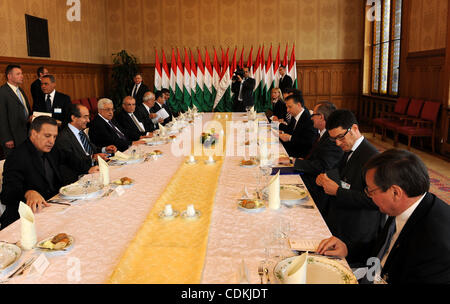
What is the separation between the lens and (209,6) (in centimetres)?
1150

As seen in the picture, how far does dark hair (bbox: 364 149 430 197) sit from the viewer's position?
1.51 meters

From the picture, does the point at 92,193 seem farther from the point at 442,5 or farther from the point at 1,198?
the point at 442,5

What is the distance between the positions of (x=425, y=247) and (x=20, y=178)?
2681mm

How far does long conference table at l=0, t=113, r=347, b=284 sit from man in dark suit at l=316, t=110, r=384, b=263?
32cm

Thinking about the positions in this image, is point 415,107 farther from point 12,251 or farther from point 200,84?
point 12,251

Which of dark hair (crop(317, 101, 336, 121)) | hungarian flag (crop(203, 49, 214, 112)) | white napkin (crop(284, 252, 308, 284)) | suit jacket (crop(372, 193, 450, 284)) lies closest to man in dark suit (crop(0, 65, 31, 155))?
dark hair (crop(317, 101, 336, 121))

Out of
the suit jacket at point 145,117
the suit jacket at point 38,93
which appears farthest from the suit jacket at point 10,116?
the suit jacket at point 145,117

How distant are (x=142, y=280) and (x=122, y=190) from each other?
A: 1.13 metres

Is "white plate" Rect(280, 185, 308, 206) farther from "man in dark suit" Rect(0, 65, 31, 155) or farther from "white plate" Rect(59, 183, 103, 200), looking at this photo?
"man in dark suit" Rect(0, 65, 31, 155)

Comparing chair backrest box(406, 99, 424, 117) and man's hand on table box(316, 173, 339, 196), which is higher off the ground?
chair backrest box(406, 99, 424, 117)

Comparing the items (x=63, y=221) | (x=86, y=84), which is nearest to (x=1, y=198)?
(x=63, y=221)

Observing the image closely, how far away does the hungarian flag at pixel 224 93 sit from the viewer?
11.0 meters

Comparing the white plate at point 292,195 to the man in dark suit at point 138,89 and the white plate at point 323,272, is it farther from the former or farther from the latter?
the man in dark suit at point 138,89

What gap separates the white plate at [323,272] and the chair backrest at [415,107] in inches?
286
